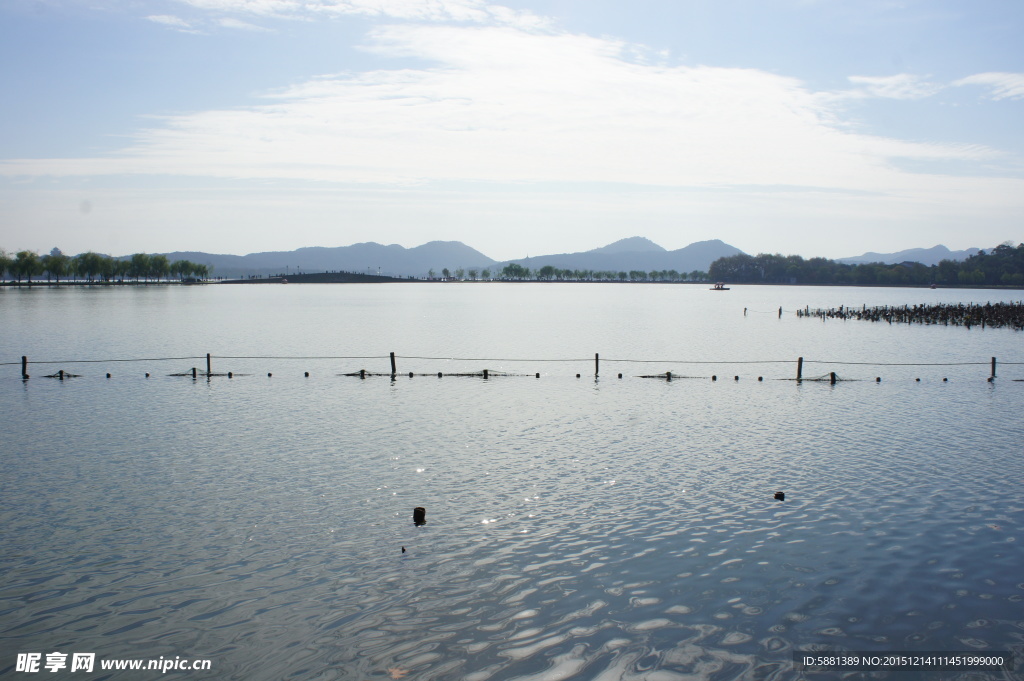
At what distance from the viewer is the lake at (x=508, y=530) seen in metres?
12.2

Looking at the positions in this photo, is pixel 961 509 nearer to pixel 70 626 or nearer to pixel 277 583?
pixel 277 583

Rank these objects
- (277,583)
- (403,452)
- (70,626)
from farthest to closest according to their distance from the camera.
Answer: (403,452)
(277,583)
(70,626)

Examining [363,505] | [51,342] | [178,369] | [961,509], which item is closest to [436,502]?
[363,505]

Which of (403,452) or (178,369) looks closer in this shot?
(403,452)

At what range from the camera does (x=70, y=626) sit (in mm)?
12609

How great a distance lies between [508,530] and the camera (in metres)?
17.3

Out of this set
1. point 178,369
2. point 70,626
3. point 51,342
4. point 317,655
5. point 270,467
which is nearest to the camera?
point 317,655

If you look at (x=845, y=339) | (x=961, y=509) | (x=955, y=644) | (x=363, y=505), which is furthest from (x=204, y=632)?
(x=845, y=339)

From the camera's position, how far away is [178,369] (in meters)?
50.3

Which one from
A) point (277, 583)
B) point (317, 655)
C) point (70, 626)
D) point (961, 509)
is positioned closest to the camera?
point (317, 655)

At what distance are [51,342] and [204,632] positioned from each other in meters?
71.2

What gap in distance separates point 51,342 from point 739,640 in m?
77.6

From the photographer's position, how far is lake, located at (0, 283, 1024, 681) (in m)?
12.2

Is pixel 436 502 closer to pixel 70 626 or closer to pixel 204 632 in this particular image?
pixel 204 632
